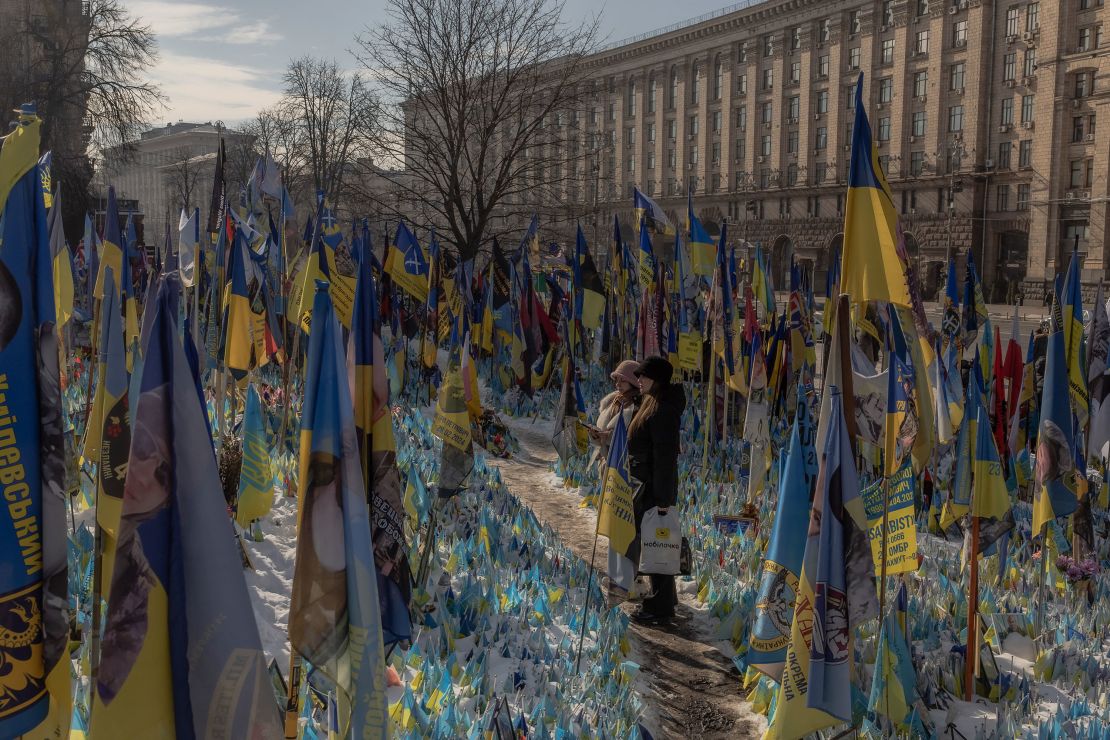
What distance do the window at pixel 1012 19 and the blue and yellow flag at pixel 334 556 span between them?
51.6 m

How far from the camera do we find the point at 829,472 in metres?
4.20

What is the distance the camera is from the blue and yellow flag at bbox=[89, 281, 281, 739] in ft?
8.38

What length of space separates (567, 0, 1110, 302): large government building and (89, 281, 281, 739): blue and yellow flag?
3226 centimetres

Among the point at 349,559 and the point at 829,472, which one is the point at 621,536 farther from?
the point at 349,559

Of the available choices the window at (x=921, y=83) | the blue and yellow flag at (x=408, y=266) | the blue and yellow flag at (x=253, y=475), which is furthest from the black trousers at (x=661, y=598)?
the window at (x=921, y=83)

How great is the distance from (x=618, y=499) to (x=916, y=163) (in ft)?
167

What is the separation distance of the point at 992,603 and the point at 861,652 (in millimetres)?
1204

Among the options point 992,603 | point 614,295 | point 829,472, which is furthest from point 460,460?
point 614,295

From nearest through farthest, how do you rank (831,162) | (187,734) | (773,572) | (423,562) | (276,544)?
1. (187,734)
2. (773,572)
3. (423,562)
4. (276,544)
5. (831,162)

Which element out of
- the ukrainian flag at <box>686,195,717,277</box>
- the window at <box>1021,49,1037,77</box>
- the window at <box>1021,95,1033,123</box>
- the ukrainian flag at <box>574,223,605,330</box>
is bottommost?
the ukrainian flag at <box>574,223,605,330</box>

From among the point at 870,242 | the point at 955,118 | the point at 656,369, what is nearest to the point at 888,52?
the point at 955,118

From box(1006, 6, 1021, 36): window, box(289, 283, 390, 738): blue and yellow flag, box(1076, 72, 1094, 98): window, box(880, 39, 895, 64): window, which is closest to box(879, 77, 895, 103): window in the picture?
box(880, 39, 895, 64): window

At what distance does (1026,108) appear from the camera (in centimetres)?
4659

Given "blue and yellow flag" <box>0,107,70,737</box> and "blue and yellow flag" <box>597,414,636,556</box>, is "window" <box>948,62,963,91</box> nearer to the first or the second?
"blue and yellow flag" <box>597,414,636,556</box>
